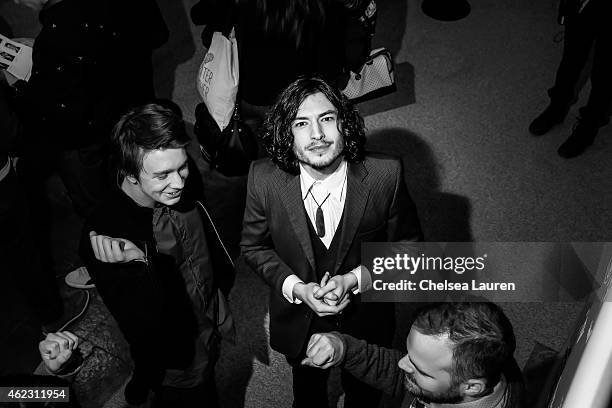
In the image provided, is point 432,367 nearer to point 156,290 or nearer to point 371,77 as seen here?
point 156,290

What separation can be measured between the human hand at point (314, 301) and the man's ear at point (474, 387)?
2.28 feet

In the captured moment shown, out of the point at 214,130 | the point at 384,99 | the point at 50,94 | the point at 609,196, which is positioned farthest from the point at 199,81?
the point at 609,196

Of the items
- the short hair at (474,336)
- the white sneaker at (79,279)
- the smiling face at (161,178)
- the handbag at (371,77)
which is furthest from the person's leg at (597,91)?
the white sneaker at (79,279)

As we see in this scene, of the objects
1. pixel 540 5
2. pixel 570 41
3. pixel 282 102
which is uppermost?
pixel 282 102

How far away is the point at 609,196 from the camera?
4.22 metres

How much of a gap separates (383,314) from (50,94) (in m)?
1.94

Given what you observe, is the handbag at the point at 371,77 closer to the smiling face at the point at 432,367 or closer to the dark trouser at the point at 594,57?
the dark trouser at the point at 594,57

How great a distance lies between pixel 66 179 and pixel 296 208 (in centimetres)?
183

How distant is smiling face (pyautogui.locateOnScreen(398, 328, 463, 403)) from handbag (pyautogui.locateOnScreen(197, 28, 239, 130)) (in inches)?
70.0

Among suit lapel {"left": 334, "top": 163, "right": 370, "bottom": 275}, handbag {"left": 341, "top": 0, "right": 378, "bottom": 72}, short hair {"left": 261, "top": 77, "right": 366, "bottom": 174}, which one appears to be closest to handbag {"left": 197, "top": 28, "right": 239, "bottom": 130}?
handbag {"left": 341, "top": 0, "right": 378, "bottom": 72}

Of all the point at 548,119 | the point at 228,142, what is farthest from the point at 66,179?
the point at 548,119

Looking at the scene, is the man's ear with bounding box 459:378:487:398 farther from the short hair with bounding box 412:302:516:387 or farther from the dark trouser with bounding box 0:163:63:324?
the dark trouser with bounding box 0:163:63:324

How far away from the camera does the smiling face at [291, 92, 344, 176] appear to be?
2.38 m

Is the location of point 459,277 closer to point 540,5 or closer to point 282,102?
point 282,102
